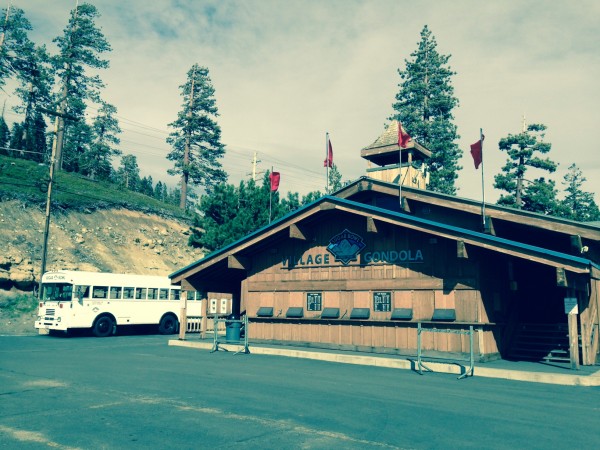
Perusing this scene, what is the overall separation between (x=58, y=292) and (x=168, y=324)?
6.64 meters

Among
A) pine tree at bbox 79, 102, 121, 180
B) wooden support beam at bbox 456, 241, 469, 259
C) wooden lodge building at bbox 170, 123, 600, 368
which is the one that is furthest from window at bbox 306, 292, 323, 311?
pine tree at bbox 79, 102, 121, 180

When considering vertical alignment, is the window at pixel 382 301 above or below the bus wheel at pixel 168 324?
above

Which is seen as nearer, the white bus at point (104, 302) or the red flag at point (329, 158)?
the red flag at point (329, 158)

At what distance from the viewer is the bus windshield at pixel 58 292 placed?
24594 millimetres

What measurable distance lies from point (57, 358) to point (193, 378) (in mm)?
6306

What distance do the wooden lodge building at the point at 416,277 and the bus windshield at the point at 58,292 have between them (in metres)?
5.82

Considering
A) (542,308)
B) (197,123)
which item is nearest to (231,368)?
(542,308)

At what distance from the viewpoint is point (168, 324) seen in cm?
2934

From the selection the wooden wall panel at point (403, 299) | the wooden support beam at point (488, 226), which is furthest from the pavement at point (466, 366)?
the wooden support beam at point (488, 226)

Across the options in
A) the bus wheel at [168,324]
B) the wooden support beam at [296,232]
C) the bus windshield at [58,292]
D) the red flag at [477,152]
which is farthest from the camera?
the bus wheel at [168,324]

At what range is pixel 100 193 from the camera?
172 feet

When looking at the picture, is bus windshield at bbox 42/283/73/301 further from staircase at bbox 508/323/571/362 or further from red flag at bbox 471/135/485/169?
staircase at bbox 508/323/571/362

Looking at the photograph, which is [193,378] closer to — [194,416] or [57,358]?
[194,416]

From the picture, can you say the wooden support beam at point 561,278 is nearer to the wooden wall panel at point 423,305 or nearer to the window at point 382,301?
the wooden wall panel at point 423,305
